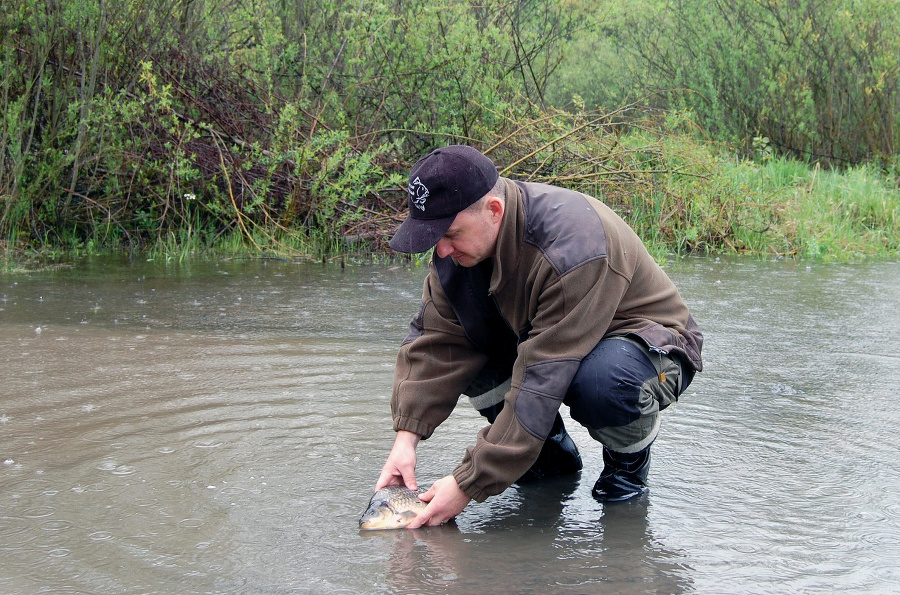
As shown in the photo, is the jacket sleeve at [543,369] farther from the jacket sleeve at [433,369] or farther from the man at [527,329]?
the jacket sleeve at [433,369]

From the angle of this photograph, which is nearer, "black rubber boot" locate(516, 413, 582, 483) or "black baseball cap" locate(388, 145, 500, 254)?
"black baseball cap" locate(388, 145, 500, 254)

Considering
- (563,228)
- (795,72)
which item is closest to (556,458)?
(563,228)

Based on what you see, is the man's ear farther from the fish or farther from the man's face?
the fish

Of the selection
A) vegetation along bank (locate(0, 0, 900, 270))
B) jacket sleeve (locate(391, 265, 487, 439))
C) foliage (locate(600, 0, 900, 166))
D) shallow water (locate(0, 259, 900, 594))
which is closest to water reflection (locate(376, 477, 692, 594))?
shallow water (locate(0, 259, 900, 594))

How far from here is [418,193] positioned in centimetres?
267

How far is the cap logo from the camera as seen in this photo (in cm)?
265

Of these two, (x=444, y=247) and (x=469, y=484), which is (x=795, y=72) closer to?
(x=444, y=247)

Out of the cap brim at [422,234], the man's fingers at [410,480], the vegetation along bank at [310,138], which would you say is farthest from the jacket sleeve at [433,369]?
the vegetation along bank at [310,138]

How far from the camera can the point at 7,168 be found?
825cm

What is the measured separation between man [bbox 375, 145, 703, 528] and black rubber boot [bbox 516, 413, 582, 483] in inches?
8.7

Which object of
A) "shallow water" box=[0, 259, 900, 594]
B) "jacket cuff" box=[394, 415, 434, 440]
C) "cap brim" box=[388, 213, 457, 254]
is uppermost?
"cap brim" box=[388, 213, 457, 254]

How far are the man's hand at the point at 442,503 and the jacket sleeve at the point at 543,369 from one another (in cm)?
4

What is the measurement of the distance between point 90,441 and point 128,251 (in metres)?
6.09

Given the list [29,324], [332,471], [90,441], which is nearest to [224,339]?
[29,324]
